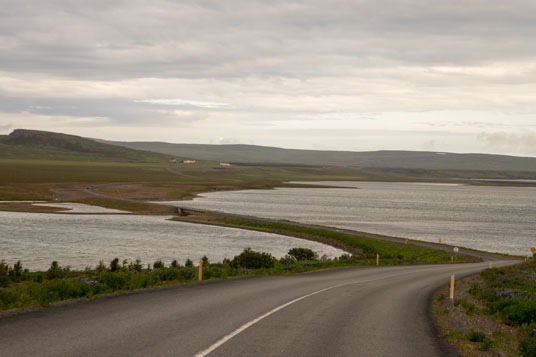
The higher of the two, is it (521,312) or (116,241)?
(521,312)

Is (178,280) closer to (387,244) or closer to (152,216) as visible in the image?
(387,244)

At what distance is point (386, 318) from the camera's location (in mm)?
15703

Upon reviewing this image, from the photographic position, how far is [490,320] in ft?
56.8

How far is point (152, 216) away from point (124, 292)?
73.2 meters

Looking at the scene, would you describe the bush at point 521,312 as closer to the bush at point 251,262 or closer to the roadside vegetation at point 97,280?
the roadside vegetation at point 97,280

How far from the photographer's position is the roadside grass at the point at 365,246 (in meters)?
51.2

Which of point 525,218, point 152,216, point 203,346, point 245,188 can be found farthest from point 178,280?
point 245,188

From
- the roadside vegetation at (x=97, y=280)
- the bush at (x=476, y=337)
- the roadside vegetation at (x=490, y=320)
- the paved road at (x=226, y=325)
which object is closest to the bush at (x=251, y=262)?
the roadside vegetation at (x=97, y=280)

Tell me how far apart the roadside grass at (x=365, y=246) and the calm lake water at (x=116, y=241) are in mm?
2714

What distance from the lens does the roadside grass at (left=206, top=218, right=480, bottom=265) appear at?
51.2 meters

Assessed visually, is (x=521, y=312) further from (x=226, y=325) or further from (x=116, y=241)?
(x=116, y=241)

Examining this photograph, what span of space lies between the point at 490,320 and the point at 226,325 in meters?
9.60

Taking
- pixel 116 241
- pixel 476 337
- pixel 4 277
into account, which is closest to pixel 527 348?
pixel 476 337

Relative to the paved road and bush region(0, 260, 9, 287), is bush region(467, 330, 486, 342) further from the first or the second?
bush region(0, 260, 9, 287)
